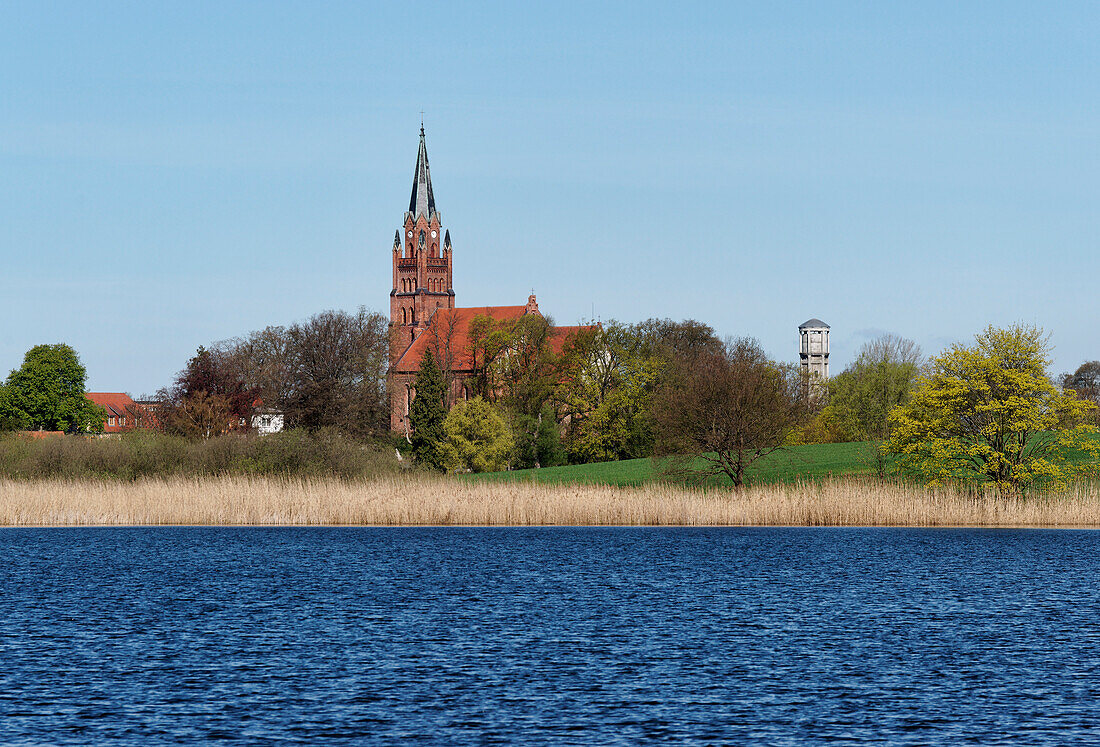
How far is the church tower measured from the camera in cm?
16862

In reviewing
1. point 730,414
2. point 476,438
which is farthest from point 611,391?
point 730,414

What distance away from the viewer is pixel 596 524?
46.2 meters

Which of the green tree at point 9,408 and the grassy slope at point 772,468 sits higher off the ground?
the green tree at point 9,408

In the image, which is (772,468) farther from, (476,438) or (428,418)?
(428,418)

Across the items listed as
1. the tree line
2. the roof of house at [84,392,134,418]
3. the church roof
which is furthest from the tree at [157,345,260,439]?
the roof of house at [84,392,134,418]

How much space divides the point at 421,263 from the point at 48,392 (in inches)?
2577

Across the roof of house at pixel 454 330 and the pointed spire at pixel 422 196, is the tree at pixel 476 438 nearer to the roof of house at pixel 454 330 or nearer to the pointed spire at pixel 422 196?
the roof of house at pixel 454 330

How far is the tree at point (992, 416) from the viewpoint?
49.1 m

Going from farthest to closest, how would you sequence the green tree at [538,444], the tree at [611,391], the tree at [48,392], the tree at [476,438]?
the tree at [48,392], the green tree at [538,444], the tree at [611,391], the tree at [476,438]

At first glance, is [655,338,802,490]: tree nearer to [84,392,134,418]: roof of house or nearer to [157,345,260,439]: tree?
[157,345,260,439]: tree

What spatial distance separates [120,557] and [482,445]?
52669 mm

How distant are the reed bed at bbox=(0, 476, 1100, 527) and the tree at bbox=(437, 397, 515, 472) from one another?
134 feet

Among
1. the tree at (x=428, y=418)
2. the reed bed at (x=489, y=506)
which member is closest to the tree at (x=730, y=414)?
the reed bed at (x=489, y=506)

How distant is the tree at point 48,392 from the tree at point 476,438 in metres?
39.3
